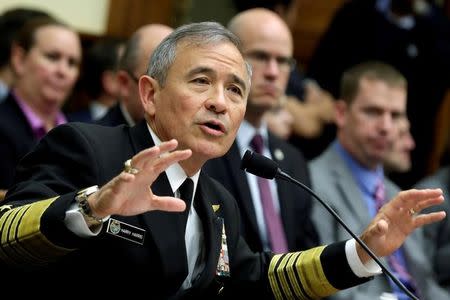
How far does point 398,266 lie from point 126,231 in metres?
1.82

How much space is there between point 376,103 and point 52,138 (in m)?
2.07

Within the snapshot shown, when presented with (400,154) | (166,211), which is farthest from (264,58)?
(166,211)

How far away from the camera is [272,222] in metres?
3.34

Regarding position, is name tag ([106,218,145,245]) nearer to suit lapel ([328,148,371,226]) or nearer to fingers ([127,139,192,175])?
fingers ([127,139,192,175])

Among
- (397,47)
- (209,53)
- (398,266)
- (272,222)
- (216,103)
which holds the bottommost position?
(398,266)

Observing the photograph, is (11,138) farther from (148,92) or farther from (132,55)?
(148,92)

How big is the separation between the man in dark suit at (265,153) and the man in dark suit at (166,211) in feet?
2.74

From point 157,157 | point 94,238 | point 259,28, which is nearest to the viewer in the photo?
point 157,157

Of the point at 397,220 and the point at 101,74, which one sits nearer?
the point at 397,220

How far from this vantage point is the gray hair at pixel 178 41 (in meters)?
2.26

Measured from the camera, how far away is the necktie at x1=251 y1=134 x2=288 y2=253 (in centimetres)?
329

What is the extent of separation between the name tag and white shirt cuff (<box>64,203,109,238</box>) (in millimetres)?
146

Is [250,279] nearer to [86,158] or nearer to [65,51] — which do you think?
[86,158]

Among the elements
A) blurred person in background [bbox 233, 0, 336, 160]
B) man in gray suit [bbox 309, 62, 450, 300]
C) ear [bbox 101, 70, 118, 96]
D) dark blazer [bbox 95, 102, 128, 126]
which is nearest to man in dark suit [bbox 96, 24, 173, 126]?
dark blazer [bbox 95, 102, 128, 126]
